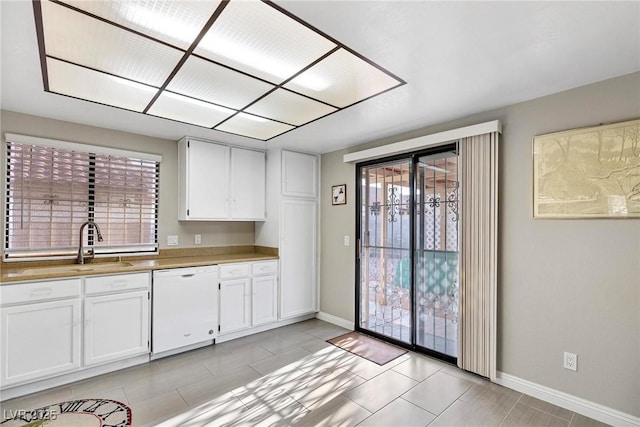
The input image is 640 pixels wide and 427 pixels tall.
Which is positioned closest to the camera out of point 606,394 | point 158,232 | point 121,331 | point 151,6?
point 151,6

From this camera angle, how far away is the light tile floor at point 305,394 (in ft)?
7.27

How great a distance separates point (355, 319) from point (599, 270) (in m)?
2.56

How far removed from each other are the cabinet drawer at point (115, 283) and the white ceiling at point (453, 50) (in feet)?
5.04

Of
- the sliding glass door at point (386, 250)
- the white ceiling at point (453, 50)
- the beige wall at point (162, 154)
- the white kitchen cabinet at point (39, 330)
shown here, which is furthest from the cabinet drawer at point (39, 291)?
the sliding glass door at point (386, 250)

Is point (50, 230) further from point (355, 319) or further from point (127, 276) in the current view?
point (355, 319)

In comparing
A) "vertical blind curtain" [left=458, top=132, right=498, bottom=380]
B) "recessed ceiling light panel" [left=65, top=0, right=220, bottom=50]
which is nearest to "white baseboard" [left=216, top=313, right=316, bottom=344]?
"vertical blind curtain" [left=458, top=132, right=498, bottom=380]

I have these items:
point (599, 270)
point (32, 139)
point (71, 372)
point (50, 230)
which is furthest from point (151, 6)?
point (599, 270)

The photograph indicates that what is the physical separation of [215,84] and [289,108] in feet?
2.31

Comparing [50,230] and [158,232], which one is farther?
[158,232]

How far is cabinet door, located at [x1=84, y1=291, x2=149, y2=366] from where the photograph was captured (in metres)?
2.75

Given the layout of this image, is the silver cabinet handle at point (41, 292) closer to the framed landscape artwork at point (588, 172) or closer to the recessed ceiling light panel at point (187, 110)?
the recessed ceiling light panel at point (187, 110)

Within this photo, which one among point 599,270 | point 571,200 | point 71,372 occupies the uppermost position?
point 571,200

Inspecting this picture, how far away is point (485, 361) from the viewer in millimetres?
2748

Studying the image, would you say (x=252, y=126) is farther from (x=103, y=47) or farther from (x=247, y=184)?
(x=103, y=47)
